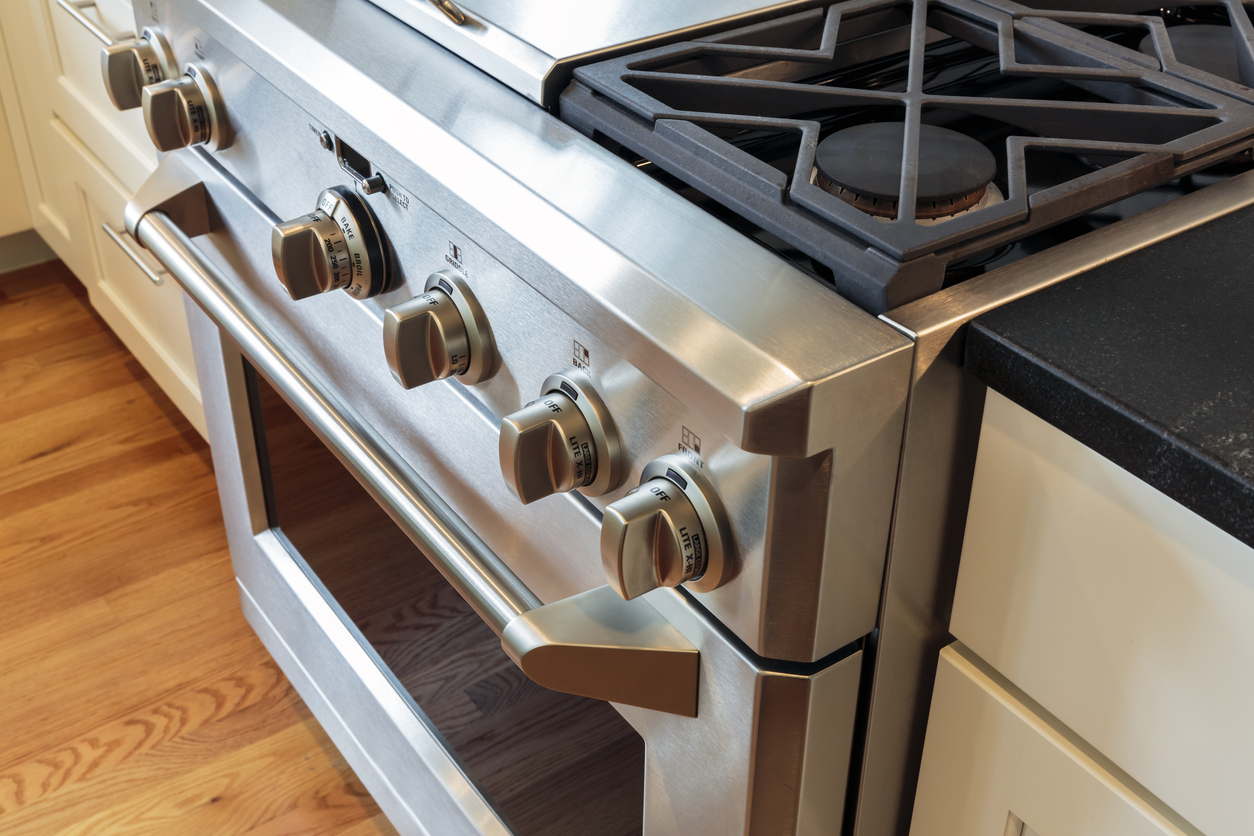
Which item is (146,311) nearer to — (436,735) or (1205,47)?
(436,735)

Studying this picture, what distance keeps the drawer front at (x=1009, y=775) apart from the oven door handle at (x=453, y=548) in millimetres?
127

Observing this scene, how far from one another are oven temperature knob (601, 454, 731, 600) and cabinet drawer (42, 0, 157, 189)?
976 millimetres

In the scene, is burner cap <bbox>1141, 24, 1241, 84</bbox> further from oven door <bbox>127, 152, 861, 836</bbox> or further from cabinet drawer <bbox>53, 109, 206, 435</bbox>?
cabinet drawer <bbox>53, 109, 206, 435</bbox>

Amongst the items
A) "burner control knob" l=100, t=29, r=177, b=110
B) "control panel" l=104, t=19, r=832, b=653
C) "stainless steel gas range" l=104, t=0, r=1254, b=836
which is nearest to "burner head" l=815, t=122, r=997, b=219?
"stainless steel gas range" l=104, t=0, r=1254, b=836

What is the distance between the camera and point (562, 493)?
56 cm

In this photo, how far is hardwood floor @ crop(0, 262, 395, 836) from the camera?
1.22m

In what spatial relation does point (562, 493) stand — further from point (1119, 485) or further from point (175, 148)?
point (175, 148)

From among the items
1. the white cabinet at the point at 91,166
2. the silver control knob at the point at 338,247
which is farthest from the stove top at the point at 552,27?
the white cabinet at the point at 91,166

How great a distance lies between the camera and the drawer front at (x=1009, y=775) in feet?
1.56

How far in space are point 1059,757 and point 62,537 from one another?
57.8 inches

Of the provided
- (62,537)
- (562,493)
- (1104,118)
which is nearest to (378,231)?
(562,493)

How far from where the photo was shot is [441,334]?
21.9 inches

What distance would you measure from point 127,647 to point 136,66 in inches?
33.0

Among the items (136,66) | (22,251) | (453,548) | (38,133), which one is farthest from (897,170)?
(22,251)
